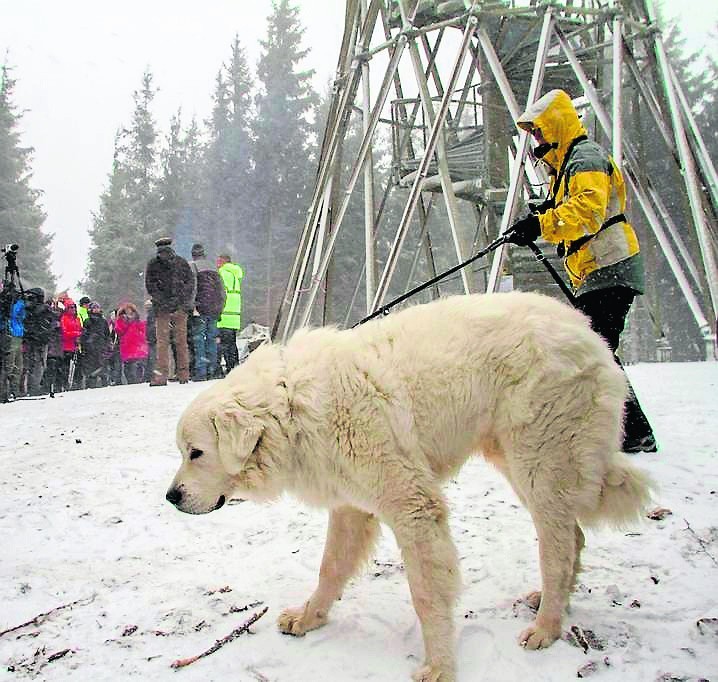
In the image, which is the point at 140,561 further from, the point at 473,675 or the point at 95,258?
the point at 95,258

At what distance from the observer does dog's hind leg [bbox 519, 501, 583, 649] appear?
262cm

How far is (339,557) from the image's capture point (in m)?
2.98

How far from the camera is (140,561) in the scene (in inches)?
150

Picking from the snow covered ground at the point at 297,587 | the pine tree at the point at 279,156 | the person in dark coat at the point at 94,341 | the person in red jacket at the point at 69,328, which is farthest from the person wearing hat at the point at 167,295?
the pine tree at the point at 279,156

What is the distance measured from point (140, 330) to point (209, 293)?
3.09m

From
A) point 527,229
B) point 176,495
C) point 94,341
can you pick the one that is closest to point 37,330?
point 94,341

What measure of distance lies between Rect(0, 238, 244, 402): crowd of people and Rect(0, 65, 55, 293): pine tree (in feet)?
62.6

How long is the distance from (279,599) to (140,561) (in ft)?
3.62

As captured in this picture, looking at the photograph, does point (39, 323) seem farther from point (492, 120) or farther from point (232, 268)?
point (492, 120)

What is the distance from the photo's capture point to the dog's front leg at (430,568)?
2.47m

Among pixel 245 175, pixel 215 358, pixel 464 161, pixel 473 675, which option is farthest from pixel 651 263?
pixel 245 175

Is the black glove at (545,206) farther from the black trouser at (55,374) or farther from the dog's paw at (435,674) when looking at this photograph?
the black trouser at (55,374)

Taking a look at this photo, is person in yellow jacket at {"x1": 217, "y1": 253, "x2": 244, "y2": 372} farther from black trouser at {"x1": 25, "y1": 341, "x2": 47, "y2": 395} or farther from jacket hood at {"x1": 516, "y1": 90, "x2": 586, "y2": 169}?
jacket hood at {"x1": 516, "y1": 90, "x2": 586, "y2": 169}

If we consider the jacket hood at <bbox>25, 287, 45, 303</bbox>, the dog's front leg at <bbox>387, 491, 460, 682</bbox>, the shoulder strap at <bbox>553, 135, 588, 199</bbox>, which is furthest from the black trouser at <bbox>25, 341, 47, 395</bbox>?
the dog's front leg at <bbox>387, 491, 460, 682</bbox>
